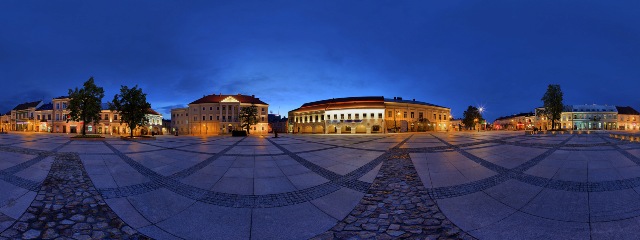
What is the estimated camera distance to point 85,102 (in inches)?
1187

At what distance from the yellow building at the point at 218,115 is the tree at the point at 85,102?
35883mm

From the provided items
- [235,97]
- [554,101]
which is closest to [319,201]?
[554,101]

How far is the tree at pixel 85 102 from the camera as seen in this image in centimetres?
2977

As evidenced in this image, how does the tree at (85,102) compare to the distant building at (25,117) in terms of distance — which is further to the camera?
the distant building at (25,117)

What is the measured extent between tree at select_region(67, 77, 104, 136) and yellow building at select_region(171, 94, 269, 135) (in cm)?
3588

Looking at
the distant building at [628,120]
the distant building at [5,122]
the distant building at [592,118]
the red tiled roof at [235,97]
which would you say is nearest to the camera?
the red tiled roof at [235,97]

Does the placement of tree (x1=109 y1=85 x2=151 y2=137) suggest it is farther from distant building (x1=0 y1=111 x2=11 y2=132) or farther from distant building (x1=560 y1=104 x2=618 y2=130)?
distant building (x1=560 y1=104 x2=618 y2=130)

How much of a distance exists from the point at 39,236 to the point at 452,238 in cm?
727

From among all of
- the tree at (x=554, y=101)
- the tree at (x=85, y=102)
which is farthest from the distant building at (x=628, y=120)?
the tree at (x=85, y=102)

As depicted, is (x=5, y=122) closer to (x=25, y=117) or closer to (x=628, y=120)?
(x=25, y=117)

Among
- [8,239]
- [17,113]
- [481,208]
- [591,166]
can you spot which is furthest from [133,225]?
[17,113]

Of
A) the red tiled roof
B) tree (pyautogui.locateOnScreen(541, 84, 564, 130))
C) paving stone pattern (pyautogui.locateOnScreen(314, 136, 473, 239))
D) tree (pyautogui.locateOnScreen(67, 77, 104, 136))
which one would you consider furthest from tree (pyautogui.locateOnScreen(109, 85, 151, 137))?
tree (pyautogui.locateOnScreen(541, 84, 564, 130))

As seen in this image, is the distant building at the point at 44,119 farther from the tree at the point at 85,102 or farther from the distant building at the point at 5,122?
the tree at the point at 85,102

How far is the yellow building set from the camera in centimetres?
6775
